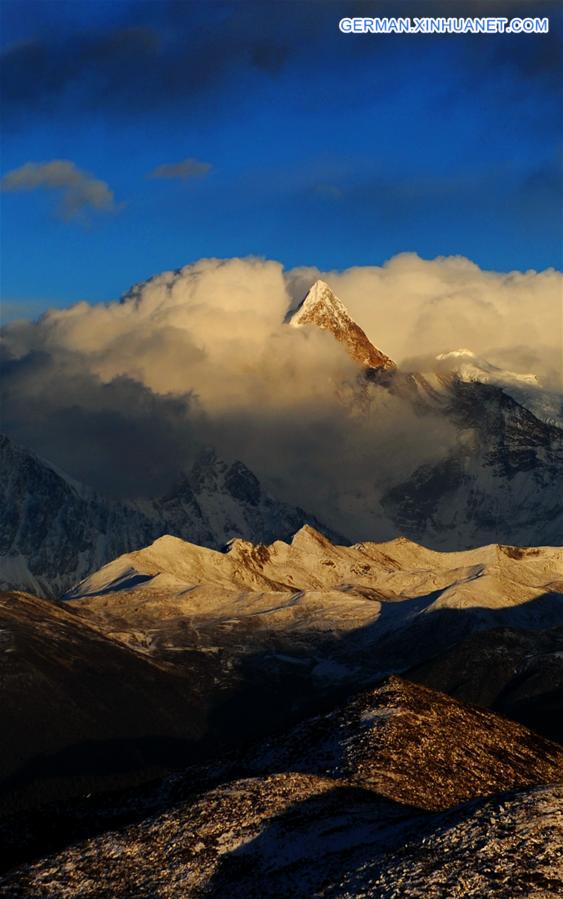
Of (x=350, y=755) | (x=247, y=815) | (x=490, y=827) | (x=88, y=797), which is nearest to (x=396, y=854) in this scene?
(x=490, y=827)

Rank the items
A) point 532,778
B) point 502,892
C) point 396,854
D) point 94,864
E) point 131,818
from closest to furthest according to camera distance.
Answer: point 502,892
point 396,854
point 94,864
point 131,818
point 532,778

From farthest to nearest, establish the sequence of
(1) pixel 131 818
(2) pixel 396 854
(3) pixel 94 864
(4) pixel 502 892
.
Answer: (1) pixel 131 818, (3) pixel 94 864, (2) pixel 396 854, (4) pixel 502 892

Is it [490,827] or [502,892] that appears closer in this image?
[502,892]

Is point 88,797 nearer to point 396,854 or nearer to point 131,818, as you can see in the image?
point 131,818

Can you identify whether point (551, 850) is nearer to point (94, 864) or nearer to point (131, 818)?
point (94, 864)

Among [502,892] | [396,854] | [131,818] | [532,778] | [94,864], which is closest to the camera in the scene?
[502,892]

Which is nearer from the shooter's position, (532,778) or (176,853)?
(176,853)

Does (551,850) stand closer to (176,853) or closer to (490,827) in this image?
(490,827)

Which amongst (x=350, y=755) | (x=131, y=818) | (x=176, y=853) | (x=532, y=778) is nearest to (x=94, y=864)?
(x=176, y=853)
